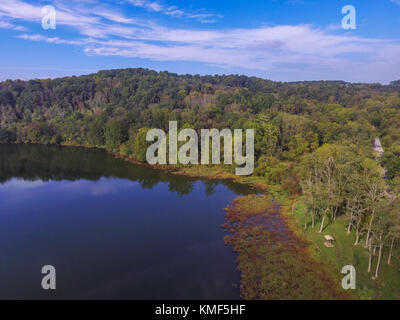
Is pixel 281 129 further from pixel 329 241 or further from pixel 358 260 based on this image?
pixel 358 260

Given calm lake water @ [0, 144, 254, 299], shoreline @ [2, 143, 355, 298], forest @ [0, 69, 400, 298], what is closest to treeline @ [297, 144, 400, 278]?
forest @ [0, 69, 400, 298]

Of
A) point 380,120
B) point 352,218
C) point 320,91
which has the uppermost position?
point 320,91

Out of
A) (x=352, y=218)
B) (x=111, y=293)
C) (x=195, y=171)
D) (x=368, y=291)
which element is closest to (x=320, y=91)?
(x=195, y=171)

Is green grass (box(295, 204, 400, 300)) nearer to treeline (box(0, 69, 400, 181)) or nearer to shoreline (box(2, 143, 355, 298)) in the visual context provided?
shoreline (box(2, 143, 355, 298))

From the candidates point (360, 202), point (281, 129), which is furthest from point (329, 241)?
point (281, 129)

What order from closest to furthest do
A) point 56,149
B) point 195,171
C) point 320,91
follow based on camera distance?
1. point 195,171
2. point 56,149
3. point 320,91

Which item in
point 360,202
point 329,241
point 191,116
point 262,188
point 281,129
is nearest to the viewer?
point 329,241
